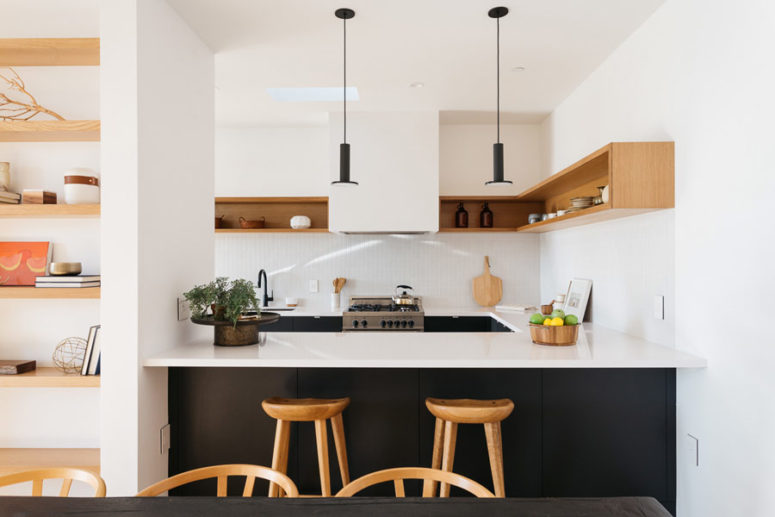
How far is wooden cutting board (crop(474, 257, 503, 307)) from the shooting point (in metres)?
4.45

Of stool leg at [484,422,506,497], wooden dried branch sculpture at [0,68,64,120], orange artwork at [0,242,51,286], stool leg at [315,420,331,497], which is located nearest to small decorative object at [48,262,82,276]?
orange artwork at [0,242,51,286]

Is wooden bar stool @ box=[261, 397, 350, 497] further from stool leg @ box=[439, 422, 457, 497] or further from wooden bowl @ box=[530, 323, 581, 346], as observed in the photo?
wooden bowl @ box=[530, 323, 581, 346]

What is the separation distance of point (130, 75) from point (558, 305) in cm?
308

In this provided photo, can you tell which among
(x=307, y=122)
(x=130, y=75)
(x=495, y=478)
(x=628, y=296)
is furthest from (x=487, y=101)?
(x=495, y=478)

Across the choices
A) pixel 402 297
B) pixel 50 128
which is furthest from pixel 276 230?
pixel 50 128

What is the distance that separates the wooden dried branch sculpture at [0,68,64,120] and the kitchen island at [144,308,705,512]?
4.29 ft

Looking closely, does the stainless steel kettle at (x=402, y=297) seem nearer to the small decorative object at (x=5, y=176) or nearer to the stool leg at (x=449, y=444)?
the stool leg at (x=449, y=444)

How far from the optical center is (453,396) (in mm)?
2207

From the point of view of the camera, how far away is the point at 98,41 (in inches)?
Answer: 84.4

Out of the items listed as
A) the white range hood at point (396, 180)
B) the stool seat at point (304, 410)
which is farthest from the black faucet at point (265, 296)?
the stool seat at point (304, 410)

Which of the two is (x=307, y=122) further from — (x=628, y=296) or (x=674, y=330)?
(x=674, y=330)

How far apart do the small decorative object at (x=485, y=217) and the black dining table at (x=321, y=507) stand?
334 cm

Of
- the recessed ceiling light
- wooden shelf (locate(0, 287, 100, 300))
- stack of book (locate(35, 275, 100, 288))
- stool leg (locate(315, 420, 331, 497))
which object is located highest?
the recessed ceiling light

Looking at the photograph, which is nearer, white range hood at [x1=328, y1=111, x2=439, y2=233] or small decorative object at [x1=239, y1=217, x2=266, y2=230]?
white range hood at [x1=328, y1=111, x2=439, y2=233]
